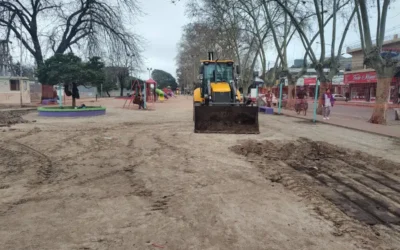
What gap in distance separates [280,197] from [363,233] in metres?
1.43

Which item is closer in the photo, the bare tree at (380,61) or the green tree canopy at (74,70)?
the bare tree at (380,61)

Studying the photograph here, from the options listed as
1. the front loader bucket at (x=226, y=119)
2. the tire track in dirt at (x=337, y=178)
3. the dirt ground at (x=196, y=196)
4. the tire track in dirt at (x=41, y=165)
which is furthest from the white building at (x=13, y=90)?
the tire track in dirt at (x=337, y=178)

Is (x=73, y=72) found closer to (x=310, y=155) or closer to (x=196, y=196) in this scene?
(x=310, y=155)

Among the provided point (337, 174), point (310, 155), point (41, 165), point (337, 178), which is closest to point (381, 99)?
point (310, 155)

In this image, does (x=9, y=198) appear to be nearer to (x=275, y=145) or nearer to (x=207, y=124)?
(x=275, y=145)

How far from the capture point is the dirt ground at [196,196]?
12.6 feet

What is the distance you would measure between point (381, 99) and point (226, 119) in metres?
9.06

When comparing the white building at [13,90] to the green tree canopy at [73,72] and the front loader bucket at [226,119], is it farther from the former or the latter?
the front loader bucket at [226,119]

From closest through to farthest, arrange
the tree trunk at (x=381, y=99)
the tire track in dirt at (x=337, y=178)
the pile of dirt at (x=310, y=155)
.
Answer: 1. the tire track in dirt at (x=337, y=178)
2. the pile of dirt at (x=310, y=155)
3. the tree trunk at (x=381, y=99)

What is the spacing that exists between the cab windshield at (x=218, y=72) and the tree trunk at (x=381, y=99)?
736 centimetres

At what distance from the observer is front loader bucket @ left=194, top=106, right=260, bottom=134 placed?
12227 millimetres

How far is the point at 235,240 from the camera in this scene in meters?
3.78

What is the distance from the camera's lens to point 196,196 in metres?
5.21

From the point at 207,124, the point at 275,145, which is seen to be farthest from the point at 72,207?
the point at 207,124
